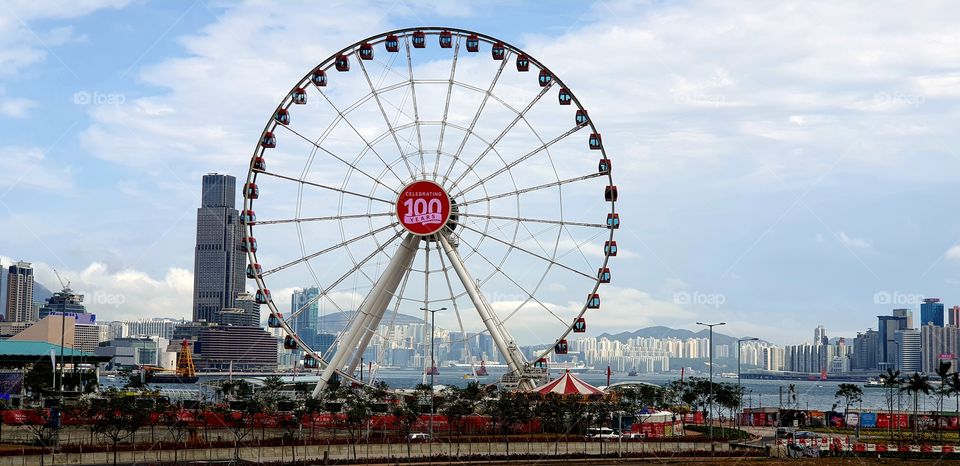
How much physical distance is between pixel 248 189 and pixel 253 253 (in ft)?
17.8

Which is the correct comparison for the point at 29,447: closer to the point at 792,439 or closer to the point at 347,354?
the point at 347,354

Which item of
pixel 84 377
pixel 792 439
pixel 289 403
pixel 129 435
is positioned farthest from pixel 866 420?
pixel 84 377

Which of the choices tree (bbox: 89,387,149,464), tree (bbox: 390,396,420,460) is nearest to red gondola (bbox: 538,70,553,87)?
tree (bbox: 390,396,420,460)

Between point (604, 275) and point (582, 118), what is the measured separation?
13.4m

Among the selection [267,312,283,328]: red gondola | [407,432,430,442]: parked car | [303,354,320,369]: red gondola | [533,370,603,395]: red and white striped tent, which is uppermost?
[267,312,283,328]: red gondola

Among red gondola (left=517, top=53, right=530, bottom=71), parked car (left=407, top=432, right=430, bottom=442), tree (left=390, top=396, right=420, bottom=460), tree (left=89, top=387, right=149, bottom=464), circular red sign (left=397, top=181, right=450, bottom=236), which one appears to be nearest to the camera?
tree (left=89, top=387, right=149, bottom=464)

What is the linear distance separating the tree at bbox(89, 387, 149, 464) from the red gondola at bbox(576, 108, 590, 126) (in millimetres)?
42054

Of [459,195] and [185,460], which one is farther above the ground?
[459,195]

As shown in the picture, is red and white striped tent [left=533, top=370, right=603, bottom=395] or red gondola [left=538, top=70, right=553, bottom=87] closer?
red gondola [left=538, top=70, right=553, bottom=87]

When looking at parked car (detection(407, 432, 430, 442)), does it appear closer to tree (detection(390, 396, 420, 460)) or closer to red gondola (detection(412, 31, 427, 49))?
tree (detection(390, 396, 420, 460))

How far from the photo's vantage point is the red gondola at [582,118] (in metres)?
104

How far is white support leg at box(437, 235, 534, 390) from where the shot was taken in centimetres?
10212

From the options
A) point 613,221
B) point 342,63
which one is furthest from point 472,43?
point 613,221

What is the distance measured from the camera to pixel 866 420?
138000 millimetres
